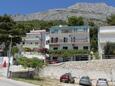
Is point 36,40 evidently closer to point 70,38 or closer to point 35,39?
point 35,39

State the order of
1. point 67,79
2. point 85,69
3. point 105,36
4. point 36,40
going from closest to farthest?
point 67,79
point 85,69
point 105,36
point 36,40

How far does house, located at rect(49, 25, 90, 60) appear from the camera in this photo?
8181cm

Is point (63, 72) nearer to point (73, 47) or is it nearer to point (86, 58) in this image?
point (86, 58)

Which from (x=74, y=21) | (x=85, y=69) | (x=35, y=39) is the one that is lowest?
(x=85, y=69)

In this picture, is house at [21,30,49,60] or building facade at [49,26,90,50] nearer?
building facade at [49,26,90,50]

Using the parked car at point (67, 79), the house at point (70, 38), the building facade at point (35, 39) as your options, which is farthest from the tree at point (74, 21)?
the parked car at point (67, 79)

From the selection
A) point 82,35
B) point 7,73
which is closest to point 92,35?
point 82,35

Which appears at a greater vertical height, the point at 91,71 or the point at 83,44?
the point at 83,44

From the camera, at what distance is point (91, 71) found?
6106cm

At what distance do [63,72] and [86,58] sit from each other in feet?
47.3

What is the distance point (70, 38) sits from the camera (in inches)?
3297

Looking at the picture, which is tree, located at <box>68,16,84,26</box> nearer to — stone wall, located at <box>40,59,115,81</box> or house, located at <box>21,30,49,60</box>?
house, located at <box>21,30,49,60</box>

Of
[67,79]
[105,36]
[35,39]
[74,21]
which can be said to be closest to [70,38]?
[105,36]

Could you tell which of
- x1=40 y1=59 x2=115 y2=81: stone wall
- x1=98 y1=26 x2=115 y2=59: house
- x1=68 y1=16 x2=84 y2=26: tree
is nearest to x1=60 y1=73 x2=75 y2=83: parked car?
x1=40 y1=59 x2=115 y2=81: stone wall
